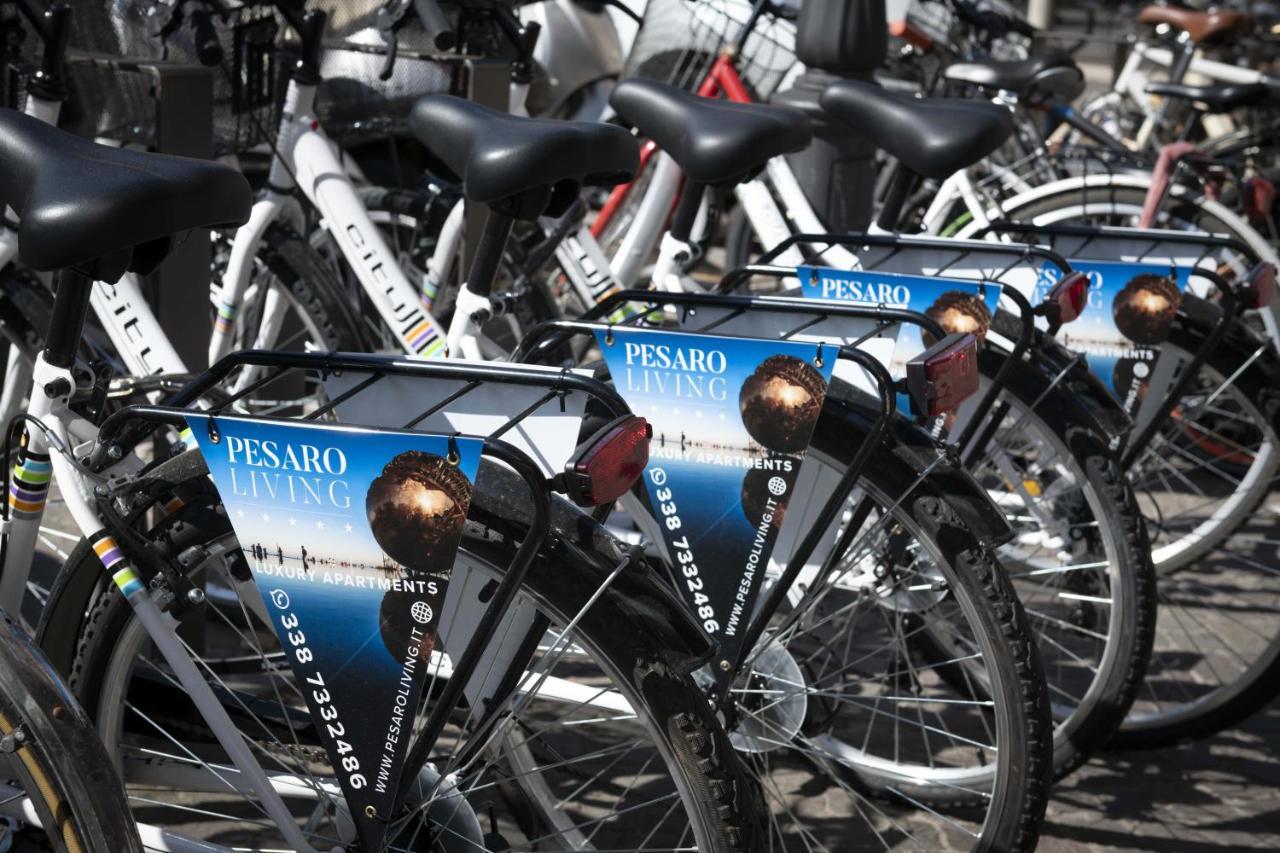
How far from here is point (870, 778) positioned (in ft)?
11.2

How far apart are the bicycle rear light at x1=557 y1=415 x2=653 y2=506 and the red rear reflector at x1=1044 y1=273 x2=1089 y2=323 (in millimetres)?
1207

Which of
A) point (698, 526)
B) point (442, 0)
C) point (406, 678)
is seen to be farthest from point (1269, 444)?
point (406, 678)

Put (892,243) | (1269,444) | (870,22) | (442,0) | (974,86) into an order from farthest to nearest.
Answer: (974,86) < (870,22) < (442,0) < (1269,444) < (892,243)

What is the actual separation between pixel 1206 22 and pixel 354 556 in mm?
6216

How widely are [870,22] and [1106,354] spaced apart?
147 cm

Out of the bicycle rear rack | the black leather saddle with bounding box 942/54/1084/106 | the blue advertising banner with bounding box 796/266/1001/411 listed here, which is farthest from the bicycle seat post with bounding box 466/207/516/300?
the black leather saddle with bounding box 942/54/1084/106

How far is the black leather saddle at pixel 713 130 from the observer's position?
306cm

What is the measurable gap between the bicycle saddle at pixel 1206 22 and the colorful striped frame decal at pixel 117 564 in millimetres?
6243

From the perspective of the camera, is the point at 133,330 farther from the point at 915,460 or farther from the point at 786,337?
the point at 915,460

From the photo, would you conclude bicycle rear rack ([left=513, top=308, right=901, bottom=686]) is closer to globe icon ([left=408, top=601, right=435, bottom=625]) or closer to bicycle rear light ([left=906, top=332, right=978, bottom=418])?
bicycle rear light ([left=906, top=332, right=978, bottom=418])

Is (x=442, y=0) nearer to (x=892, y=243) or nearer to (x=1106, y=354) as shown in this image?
(x=892, y=243)

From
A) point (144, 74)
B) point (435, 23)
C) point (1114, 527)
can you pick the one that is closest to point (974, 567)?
point (1114, 527)

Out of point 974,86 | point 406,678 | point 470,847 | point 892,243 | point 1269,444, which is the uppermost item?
point 974,86

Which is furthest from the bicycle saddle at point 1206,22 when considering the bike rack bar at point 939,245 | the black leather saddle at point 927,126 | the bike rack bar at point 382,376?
the bike rack bar at point 382,376
